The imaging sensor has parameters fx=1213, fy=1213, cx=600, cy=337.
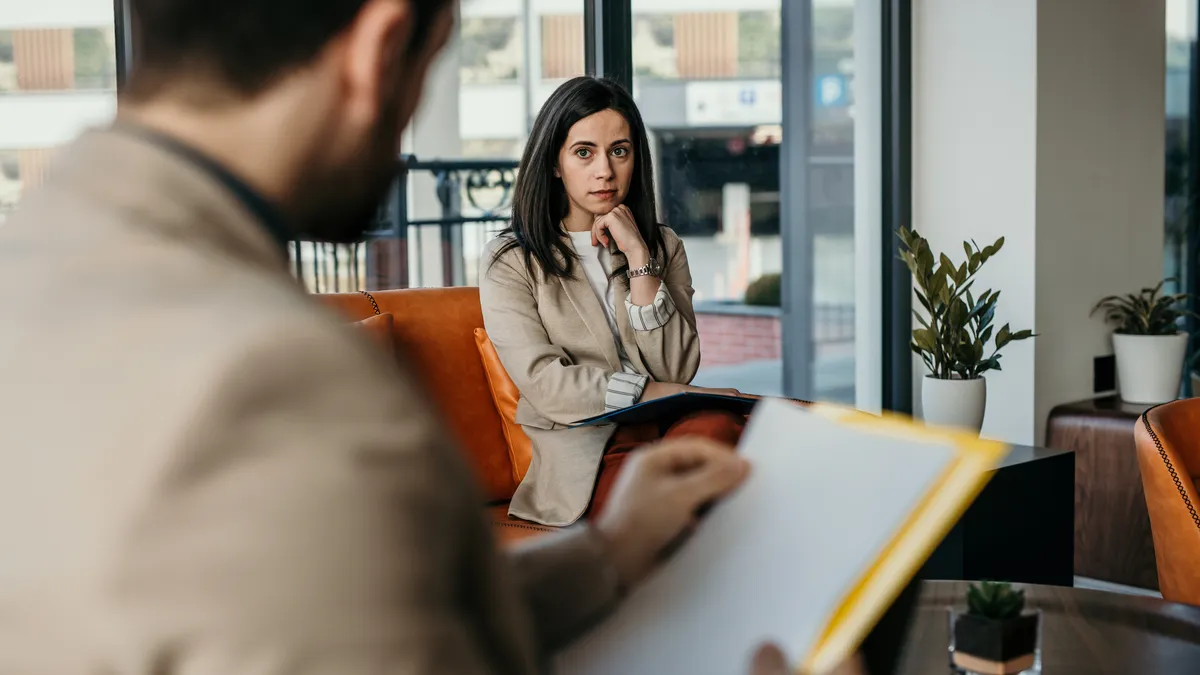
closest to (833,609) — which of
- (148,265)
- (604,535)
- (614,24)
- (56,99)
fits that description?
(604,535)

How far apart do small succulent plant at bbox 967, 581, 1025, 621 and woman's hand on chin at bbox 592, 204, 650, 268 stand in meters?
1.40

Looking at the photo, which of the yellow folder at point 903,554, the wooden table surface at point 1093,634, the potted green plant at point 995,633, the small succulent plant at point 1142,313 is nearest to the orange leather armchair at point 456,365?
the wooden table surface at point 1093,634

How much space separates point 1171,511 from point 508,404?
1362mm

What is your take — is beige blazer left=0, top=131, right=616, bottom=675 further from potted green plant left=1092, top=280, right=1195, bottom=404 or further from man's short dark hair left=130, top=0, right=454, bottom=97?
potted green plant left=1092, top=280, right=1195, bottom=404

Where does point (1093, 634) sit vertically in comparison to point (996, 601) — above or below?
below

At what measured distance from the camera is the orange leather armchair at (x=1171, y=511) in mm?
2166

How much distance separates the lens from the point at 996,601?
137cm

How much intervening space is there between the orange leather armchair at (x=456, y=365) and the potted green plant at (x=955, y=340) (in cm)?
150

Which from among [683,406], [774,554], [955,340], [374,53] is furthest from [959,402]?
[374,53]

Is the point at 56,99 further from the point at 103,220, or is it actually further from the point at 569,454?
the point at 103,220

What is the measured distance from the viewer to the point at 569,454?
101 inches

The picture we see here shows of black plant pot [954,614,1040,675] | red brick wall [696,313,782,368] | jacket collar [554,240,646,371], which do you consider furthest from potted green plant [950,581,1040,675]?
red brick wall [696,313,782,368]

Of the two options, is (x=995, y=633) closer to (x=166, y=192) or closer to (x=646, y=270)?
(x=166, y=192)

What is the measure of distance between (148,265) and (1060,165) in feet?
12.9
